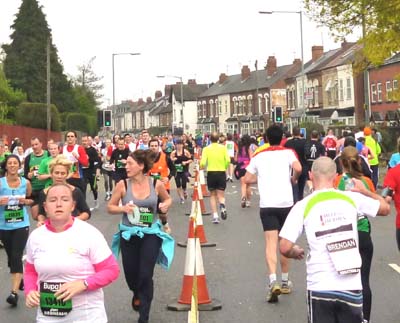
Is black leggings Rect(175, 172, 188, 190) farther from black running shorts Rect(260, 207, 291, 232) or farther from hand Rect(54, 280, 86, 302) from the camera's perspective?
hand Rect(54, 280, 86, 302)

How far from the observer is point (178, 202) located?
20672 mm

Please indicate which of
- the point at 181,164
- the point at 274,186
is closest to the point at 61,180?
the point at 274,186

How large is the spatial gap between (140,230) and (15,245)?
1.98 metres

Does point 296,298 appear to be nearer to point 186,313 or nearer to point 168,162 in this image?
point 186,313

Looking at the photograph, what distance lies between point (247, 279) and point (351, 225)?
4879mm

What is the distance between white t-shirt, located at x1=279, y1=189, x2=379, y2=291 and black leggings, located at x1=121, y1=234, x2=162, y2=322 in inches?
98.6

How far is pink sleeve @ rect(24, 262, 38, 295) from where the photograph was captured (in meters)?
4.37

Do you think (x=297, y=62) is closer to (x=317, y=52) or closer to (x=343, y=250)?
(x=317, y=52)

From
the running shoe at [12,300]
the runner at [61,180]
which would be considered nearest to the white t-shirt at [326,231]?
the runner at [61,180]

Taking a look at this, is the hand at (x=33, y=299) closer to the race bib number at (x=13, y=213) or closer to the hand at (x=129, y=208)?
the hand at (x=129, y=208)

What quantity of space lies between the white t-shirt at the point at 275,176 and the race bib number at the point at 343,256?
3559 mm

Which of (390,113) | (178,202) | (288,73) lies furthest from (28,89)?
(178,202)

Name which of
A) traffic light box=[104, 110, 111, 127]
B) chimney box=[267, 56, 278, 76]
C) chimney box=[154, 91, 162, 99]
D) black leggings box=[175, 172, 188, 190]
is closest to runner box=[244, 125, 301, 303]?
black leggings box=[175, 172, 188, 190]

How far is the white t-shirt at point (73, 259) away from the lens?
14.0 ft
